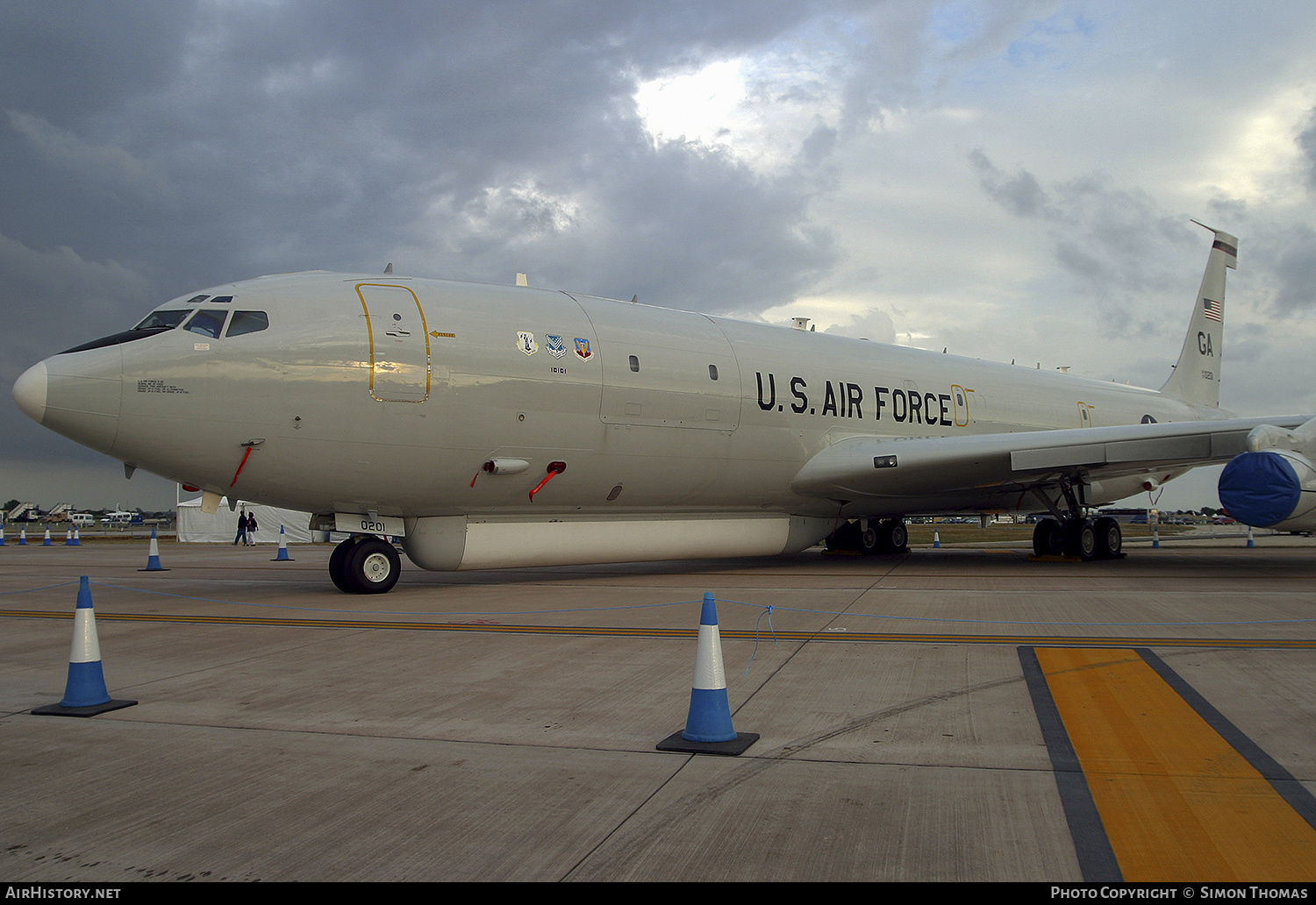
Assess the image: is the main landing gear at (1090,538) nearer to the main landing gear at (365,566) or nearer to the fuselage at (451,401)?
the fuselage at (451,401)

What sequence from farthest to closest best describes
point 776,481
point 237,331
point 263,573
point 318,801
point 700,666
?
point 263,573
point 776,481
point 237,331
point 700,666
point 318,801

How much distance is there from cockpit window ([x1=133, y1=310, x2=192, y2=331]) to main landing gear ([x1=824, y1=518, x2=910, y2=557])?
1426 centimetres

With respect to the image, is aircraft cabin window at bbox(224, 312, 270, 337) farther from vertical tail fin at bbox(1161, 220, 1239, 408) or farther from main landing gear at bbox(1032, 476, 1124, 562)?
vertical tail fin at bbox(1161, 220, 1239, 408)

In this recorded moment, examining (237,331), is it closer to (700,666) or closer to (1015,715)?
(700,666)

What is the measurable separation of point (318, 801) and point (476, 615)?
558 centimetres

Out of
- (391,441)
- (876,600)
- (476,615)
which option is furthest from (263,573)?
(876,600)

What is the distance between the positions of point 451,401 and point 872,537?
486 inches

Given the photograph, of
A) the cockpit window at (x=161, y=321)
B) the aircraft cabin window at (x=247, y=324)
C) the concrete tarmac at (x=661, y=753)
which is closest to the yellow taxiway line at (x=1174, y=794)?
the concrete tarmac at (x=661, y=753)

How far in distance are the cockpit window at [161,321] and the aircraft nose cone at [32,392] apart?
1095mm

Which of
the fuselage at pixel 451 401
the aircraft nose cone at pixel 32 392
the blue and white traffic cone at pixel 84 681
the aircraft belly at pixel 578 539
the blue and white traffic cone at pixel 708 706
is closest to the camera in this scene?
the blue and white traffic cone at pixel 708 706

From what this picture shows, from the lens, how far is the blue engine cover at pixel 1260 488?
11.3 meters

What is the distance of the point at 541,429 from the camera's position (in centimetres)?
1148

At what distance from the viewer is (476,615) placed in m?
9.14

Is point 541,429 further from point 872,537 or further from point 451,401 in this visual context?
point 872,537
